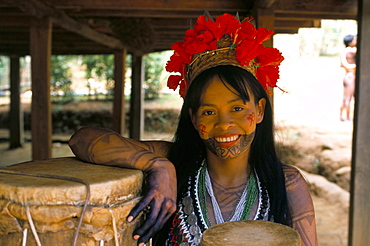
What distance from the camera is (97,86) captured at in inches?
652

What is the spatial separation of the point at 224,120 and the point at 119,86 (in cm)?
638

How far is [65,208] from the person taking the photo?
115 cm

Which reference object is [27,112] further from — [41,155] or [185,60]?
[185,60]

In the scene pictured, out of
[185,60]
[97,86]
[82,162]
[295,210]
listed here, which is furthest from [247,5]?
[97,86]

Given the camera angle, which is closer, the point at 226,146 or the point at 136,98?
the point at 226,146

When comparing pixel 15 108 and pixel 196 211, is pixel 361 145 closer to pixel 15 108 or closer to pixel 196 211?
pixel 196 211

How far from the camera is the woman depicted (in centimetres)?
171

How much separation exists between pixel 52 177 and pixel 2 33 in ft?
21.8

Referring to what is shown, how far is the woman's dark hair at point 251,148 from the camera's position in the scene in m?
1.76

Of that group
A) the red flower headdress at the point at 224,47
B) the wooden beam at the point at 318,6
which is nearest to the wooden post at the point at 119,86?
the wooden beam at the point at 318,6

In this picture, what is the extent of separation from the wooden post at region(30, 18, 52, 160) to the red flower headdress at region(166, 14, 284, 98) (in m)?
2.99

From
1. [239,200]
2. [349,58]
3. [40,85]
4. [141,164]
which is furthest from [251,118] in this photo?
[349,58]

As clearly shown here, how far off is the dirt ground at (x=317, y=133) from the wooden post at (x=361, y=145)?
61 cm

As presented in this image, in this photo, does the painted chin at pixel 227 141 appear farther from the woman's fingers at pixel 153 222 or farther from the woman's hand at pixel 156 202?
the woman's fingers at pixel 153 222
